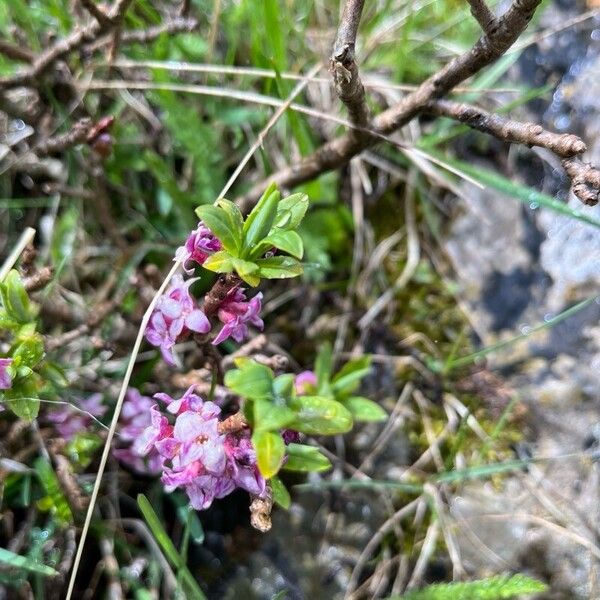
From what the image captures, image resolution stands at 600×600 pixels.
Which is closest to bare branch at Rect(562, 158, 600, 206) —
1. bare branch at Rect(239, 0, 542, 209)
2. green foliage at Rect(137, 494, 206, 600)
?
bare branch at Rect(239, 0, 542, 209)

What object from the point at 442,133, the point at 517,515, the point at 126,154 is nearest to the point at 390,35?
the point at 442,133

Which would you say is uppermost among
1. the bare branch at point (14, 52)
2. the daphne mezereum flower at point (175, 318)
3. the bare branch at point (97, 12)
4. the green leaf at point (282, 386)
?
the bare branch at point (14, 52)

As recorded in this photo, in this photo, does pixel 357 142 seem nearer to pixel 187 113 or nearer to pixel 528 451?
pixel 187 113

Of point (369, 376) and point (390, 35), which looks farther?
point (390, 35)

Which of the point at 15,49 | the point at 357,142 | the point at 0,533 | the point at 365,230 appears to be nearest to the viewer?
the point at 357,142

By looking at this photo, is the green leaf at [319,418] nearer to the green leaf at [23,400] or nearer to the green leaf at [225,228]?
the green leaf at [225,228]

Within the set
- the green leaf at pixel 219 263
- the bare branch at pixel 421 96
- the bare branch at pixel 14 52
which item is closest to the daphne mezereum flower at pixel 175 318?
the green leaf at pixel 219 263

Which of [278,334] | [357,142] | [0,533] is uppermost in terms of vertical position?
[357,142]
